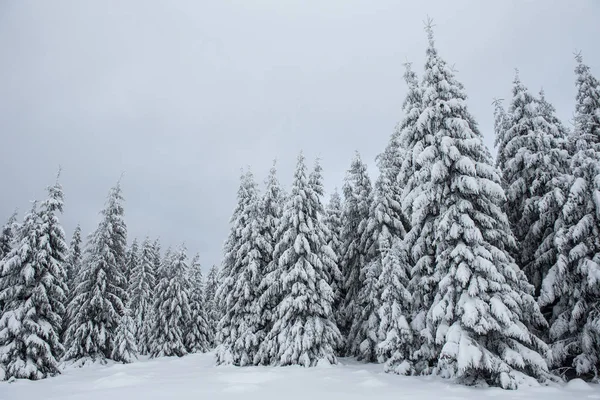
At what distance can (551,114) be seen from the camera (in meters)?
20.4

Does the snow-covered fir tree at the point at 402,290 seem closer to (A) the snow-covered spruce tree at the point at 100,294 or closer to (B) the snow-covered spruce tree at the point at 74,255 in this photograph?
(A) the snow-covered spruce tree at the point at 100,294

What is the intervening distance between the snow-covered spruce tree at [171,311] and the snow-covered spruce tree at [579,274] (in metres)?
35.1

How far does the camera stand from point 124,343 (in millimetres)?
30875

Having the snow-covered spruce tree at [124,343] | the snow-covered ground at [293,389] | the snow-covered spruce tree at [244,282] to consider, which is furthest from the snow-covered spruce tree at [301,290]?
the snow-covered spruce tree at [124,343]

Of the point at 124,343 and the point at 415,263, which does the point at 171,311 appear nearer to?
the point at 124,343

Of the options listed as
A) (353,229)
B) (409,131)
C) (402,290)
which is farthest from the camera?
(353,229)

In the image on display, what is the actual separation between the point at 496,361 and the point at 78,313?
99.6 ft

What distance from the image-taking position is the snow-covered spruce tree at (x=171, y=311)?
127ft

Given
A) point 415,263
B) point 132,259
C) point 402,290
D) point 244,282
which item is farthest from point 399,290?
point 132,259

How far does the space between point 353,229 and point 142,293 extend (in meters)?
32.0

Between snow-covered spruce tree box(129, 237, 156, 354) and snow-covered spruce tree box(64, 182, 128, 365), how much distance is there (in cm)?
1452

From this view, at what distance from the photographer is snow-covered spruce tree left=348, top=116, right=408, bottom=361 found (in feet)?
→ 75.6

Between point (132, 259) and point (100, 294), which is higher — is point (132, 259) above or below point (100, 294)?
above

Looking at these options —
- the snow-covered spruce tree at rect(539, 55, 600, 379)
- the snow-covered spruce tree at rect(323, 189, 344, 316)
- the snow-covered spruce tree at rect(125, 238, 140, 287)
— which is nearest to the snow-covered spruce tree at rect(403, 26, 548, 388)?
the snow-covered spruce tree at rect(539, 55, 600, 379)
